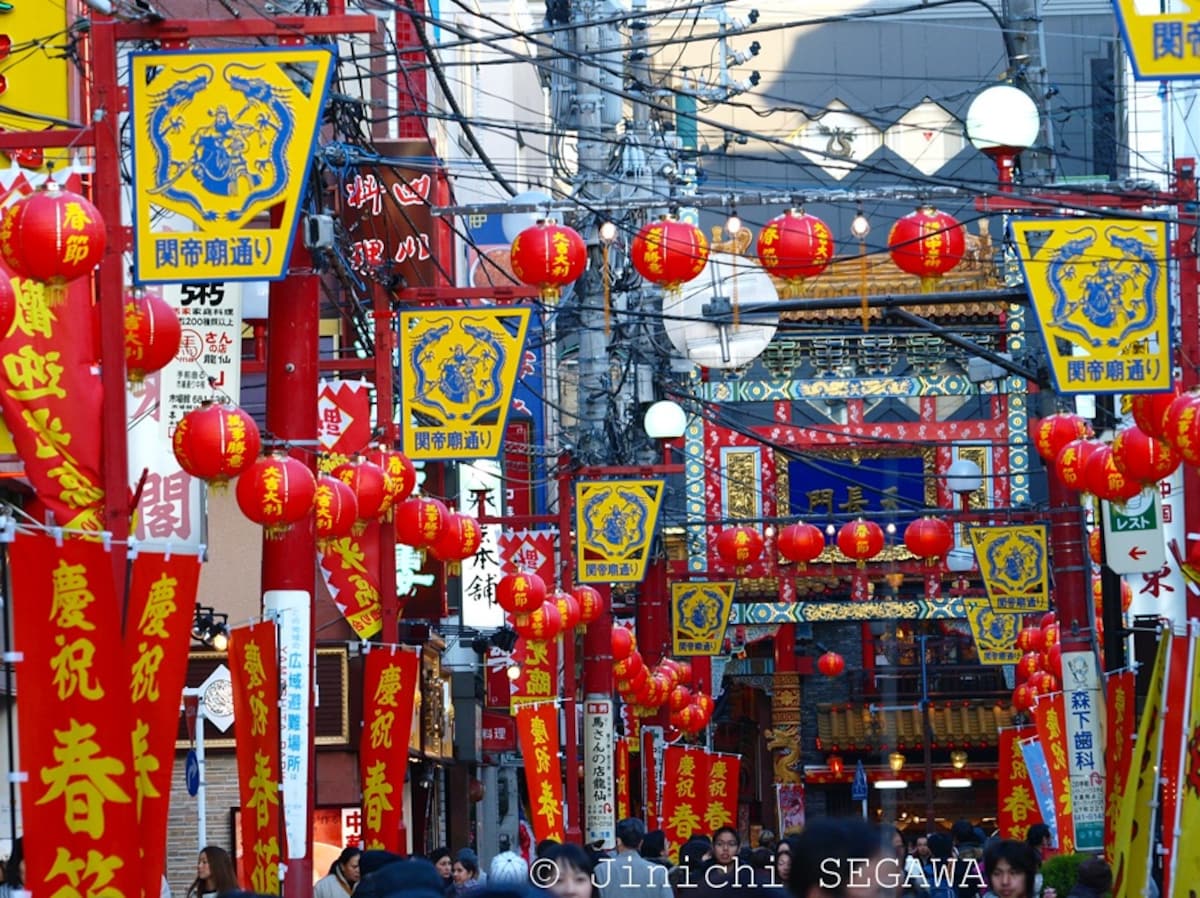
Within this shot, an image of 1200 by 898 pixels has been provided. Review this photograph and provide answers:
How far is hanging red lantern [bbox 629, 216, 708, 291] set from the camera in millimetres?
17344

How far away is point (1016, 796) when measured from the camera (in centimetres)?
3303

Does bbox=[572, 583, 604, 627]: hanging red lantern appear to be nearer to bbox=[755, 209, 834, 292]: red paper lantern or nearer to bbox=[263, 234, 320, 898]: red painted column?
bbox=[755, 209, 834, 292]: red paper lantern

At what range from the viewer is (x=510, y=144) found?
5162 cm

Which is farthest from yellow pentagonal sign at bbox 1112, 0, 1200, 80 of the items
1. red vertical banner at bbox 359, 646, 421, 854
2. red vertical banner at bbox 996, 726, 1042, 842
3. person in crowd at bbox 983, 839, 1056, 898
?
red vertical banner at bbox 996, 726, 1042, 842

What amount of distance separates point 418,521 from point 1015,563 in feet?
32.5

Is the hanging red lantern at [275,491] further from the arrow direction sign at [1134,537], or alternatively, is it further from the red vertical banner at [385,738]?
the arrow direction sign at [1134,537]

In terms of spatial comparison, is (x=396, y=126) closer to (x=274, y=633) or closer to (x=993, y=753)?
(x=274, y=633)

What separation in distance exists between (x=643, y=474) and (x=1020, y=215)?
12.9 metres

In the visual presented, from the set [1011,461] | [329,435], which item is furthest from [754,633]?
[329,435]

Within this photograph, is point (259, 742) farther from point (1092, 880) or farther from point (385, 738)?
point (1092, 880)

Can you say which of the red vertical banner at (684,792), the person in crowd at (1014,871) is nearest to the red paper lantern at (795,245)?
the person in crowd at (1014,871)

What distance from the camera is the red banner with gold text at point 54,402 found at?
12430 mm

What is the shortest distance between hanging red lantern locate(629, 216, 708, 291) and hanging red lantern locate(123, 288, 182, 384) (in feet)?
17.2

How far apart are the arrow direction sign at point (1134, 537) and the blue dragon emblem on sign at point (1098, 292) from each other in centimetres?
730
